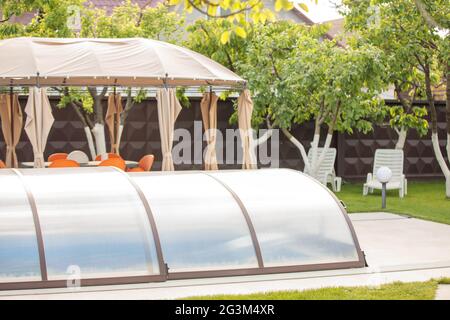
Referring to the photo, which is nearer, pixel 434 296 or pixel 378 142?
pixel 434 296

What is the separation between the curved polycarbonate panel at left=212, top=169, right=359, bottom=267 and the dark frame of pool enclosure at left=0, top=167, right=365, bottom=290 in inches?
0.5

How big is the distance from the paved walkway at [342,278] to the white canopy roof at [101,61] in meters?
4.46

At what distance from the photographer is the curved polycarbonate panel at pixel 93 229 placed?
385 inches

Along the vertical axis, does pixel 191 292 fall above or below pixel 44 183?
below

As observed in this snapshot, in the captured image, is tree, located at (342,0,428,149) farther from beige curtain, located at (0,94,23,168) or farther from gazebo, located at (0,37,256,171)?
beige curtain, located at (0,94,23,168)

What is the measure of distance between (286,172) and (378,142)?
12205 millimetres

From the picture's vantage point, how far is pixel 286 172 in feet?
39.7

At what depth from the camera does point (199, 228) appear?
1041 centimetres

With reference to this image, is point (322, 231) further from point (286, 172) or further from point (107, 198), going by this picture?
point (107, 198)

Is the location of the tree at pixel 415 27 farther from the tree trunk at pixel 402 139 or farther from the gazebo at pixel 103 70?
the gazebo at pixel 103 70

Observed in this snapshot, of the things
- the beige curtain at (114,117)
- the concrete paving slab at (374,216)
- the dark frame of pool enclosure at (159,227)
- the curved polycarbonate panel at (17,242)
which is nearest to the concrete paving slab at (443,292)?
the dark frame of pool enclosure at (159,227)

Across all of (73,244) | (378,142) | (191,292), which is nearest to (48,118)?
(73,244)

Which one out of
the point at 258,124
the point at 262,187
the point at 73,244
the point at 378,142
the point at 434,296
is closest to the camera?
the point at 434,296

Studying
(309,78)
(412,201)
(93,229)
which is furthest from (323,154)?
(93,229)
